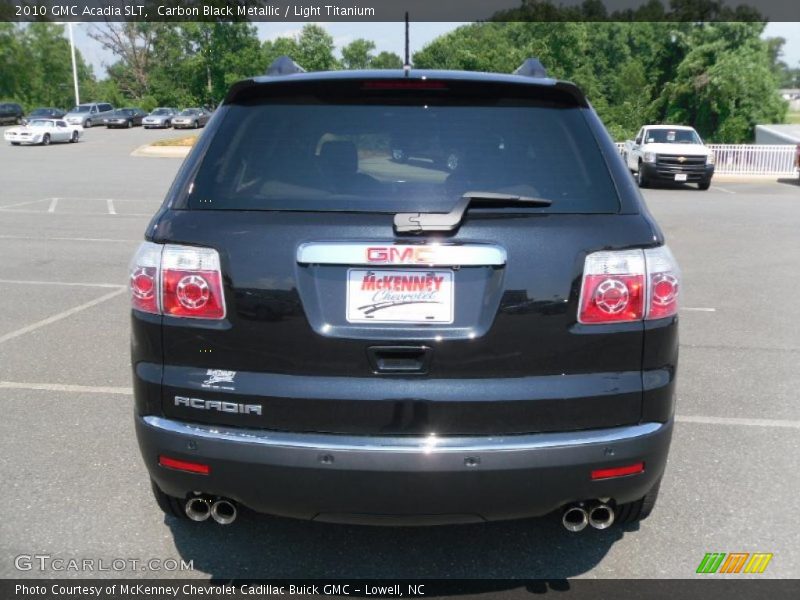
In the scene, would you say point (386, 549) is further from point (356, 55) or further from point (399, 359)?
point (356, 55)

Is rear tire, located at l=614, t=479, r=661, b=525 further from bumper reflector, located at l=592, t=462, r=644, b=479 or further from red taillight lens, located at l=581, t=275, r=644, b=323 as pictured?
red taillight lens, located at l=581, t=275, r=644, b=323

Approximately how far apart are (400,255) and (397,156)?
536 mm

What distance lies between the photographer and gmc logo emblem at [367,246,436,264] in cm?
265

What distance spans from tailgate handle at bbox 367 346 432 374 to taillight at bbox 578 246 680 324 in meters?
0.54

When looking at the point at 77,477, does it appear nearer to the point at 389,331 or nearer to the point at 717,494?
the point at 389,331

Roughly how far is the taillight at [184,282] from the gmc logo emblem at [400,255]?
529 millimetres

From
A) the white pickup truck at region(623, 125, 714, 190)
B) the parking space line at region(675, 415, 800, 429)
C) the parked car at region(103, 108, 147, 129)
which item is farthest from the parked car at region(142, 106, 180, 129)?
the parking space line at region(675, 415, 800, 429)

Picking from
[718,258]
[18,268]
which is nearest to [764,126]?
[718,258]

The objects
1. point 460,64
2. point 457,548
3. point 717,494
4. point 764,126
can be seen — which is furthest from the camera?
point 460,64

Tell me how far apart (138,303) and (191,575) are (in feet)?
3.68

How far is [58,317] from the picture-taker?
290 inches

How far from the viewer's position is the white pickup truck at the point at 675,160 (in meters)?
22.7

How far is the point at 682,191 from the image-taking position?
2311 centimetres

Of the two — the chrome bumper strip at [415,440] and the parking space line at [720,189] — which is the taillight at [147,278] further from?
the parking space line at [720,189]
